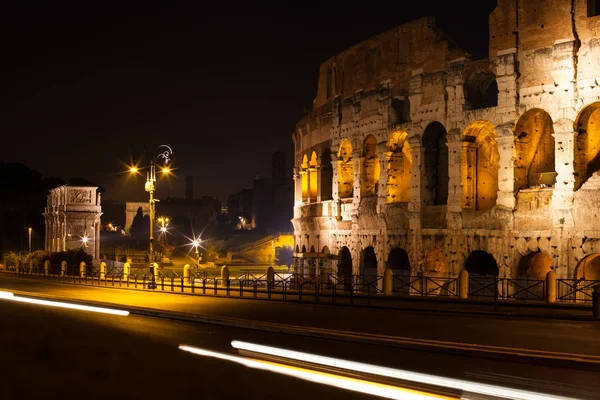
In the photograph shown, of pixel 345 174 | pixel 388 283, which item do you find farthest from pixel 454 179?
pixel 345 174

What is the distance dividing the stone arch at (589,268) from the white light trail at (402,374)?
15.8 meters

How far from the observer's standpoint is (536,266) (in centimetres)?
3020

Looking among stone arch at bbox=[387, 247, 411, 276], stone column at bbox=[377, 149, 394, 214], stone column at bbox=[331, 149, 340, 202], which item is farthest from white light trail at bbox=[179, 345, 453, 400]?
stone column at bbox=[331, 149, 340, 202]

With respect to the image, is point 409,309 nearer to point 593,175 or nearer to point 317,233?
point 593,175

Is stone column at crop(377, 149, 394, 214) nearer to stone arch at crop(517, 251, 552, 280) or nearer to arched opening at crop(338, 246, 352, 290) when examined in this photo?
arched opening at crop(338, 246, 352, 290)

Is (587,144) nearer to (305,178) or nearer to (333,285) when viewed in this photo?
(333,285)

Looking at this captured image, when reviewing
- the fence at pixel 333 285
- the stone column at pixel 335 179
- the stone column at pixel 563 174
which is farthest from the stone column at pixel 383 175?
the stone column at pixel 563 174

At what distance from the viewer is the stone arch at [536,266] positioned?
29688 millimetres

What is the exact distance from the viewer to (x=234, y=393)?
1102 centimetres

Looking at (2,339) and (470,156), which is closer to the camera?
(2,339)

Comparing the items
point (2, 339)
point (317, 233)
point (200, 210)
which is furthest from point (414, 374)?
point (200, 210)

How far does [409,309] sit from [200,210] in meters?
102

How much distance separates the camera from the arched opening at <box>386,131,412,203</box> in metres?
35.8

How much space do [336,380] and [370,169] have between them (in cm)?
2714
